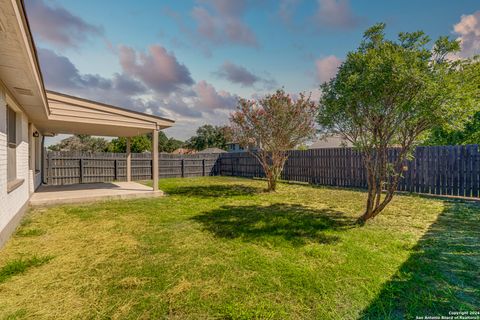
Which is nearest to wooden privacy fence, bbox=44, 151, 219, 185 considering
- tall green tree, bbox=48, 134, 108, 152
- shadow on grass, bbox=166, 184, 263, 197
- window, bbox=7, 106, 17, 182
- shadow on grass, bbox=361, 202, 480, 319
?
shadow on grass, bbox=166, 184, 263, 197

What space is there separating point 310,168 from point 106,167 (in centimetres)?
1102

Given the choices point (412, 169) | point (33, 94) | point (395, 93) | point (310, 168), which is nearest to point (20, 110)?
point (33, 94)

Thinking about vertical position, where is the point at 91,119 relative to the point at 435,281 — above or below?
above

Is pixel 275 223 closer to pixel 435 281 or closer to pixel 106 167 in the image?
pixel 435 281

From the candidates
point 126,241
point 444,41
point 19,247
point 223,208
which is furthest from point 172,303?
point 444,41

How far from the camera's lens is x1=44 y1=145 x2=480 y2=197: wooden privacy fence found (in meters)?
7.32

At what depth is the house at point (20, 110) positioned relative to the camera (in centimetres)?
242

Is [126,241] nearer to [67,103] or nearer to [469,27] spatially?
[67,103]

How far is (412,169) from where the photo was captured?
8320 mm

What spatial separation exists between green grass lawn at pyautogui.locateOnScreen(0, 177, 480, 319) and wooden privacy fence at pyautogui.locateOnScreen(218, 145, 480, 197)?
289cm

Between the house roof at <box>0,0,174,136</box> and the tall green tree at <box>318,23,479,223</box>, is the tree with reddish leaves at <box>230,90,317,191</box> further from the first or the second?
the tall green tree at <box>318,23,479,223</box>

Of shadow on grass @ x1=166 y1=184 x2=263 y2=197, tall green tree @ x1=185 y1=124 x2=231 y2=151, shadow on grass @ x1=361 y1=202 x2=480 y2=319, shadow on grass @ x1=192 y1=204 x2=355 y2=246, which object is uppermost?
tall green tree @ x1=185 y1=124 x2=231 y2=151

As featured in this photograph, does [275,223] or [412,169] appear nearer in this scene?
[275,223]

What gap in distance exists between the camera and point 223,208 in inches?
239
